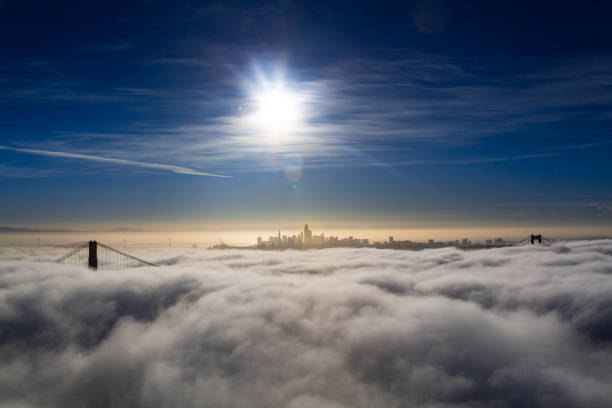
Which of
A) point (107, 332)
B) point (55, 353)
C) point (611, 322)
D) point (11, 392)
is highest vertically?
point (611, 322)

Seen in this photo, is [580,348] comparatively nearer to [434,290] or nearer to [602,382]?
[602,382]

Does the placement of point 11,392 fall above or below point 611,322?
below

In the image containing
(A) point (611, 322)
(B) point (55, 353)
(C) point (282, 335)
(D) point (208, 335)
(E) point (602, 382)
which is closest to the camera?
(E) point (602, 382)

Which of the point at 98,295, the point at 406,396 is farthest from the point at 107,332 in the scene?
the point at 406,396

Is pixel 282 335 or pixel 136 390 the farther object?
pixel 136 390

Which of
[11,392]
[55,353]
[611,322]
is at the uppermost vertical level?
[611,322]

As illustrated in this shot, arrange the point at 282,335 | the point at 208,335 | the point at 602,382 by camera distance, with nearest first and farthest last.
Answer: the point at 602,382 → the point at 282,335 → the point at 208,335

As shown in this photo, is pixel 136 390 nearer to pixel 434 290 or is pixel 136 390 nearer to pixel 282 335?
pixel 282 335

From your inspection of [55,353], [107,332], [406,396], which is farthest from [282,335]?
[55,353]

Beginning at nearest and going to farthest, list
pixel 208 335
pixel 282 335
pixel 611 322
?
A: pixel 611 322, pixel 282 335, pixel 208 335
